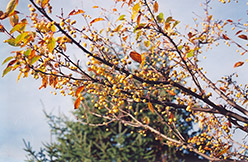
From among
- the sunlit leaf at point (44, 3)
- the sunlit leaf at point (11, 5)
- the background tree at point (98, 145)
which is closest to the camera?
the sunlit leaf at point (11, 5)

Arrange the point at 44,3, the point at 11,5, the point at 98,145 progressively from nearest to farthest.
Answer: the point at 11,5, the point at 44,3, the point at 98,145

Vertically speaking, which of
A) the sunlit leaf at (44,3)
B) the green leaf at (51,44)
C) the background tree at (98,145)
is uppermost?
the sunlit leaf at (44,3)

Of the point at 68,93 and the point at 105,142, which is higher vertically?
the point at 68,93

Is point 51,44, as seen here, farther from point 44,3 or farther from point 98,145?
point 98,145

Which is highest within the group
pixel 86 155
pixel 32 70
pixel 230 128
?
pixel 32 70

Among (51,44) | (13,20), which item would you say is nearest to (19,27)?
(13,20)

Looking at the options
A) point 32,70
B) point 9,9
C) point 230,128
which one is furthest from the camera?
point 230,128

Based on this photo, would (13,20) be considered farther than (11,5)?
Yes

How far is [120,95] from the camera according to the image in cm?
187

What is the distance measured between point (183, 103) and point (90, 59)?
0.92 m

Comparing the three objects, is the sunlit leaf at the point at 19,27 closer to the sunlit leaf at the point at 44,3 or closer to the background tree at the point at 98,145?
the sunlit leaf at the point at 44,3

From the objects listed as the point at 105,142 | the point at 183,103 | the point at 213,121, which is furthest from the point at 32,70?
the point at 105,142

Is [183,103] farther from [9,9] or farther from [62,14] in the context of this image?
[9,9]

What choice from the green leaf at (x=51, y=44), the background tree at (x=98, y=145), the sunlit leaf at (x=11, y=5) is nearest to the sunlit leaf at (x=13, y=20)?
the sunlit leaf at (x=11, y=5)
